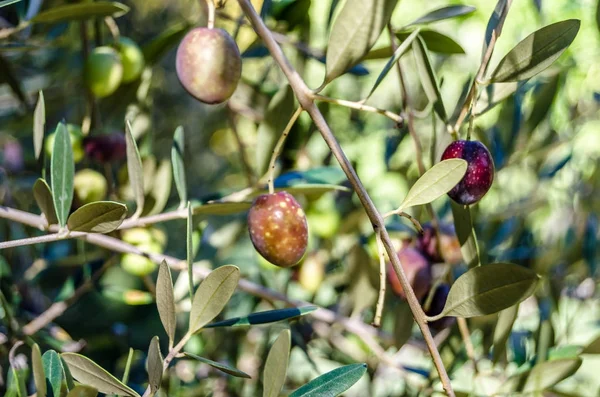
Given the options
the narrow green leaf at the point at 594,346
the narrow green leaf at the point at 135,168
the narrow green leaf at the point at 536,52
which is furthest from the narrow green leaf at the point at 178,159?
the narrow green leaf at the point at 594,346

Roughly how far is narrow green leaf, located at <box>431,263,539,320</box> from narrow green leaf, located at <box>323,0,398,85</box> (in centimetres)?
21

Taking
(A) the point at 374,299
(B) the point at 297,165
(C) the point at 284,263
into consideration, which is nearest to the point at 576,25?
(C) the point at 284,263

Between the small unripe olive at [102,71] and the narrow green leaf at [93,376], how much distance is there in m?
0.48

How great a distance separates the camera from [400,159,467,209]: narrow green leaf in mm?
528

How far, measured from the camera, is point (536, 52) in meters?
0.56

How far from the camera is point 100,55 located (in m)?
0.91

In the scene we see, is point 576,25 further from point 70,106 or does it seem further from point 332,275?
point 70,106

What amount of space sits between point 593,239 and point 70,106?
1086 mm

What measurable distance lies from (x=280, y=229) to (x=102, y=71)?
44cm

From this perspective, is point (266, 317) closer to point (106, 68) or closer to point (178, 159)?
point (178, 159)

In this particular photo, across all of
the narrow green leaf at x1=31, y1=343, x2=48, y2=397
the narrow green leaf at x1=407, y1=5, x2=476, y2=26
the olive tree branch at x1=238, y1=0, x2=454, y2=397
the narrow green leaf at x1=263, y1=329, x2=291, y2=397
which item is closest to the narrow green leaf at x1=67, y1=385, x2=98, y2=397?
the narrow green leaf at x1=31, y1=343, x2=48, y2=397

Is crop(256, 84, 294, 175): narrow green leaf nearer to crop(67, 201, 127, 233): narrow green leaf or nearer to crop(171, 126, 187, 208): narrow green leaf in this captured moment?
crop(171, 126, 187, 208): narrow green leaf

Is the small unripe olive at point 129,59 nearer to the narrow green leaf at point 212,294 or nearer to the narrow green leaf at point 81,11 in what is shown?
the narrow green leaf at point 81,11

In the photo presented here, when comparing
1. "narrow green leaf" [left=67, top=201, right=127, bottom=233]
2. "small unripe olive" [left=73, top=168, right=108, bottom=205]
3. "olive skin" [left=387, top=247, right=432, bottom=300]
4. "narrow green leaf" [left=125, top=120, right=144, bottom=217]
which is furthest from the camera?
"small unripe olive" [left=73, top=168, right=108, bottom=205]
